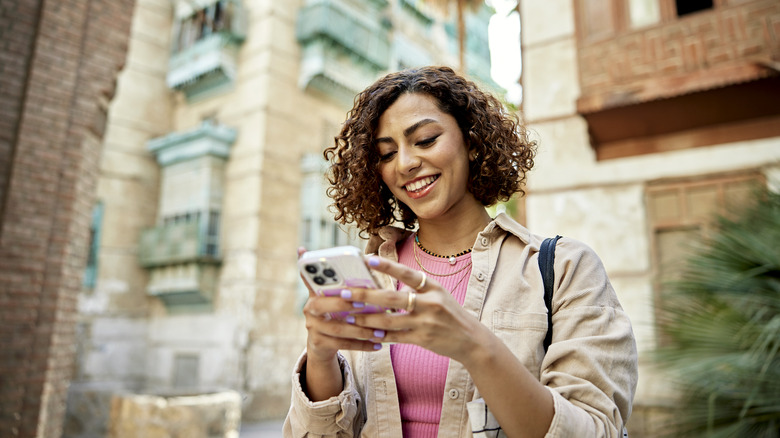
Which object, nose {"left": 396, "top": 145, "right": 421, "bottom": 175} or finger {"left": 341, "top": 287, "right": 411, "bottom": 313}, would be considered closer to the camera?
finger {"left": 341, "top": 287, "right": 411, "bottom": 313}

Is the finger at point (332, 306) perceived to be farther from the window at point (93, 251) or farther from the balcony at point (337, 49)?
the window at point (93, 251)

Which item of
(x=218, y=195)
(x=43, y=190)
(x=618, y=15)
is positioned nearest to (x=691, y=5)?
(x=618, y=15)

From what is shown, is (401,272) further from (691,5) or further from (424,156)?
(691,5)

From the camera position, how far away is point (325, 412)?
1566 mm

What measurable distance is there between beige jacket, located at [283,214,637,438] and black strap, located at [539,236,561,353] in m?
0.01

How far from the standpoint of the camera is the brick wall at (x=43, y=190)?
555 cm

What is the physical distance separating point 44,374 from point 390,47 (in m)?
14.7

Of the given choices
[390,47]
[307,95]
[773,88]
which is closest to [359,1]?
[390,47]

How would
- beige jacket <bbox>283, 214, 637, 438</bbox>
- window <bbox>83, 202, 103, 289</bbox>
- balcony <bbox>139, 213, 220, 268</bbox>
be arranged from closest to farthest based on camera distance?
beige jacket <bbox>283, 214, 637, 438</bbox>
balcony <bbox>139, 213, 220, 268</bbox>
window <bbox>83, 202, 103, 289</bbox>

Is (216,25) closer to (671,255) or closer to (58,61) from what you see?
(58,61)

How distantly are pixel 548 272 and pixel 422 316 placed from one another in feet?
1.91

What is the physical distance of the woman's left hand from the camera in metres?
1.12

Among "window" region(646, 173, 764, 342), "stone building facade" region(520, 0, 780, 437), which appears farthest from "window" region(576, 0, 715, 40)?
"window" region(646, 173, 764, 342)

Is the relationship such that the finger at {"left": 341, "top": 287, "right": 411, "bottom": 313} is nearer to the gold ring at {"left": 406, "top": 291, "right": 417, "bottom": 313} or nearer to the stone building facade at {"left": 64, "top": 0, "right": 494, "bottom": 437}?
the gold ring at {"left": 406, "top": 291, "right": 417, "bottom": 313}
